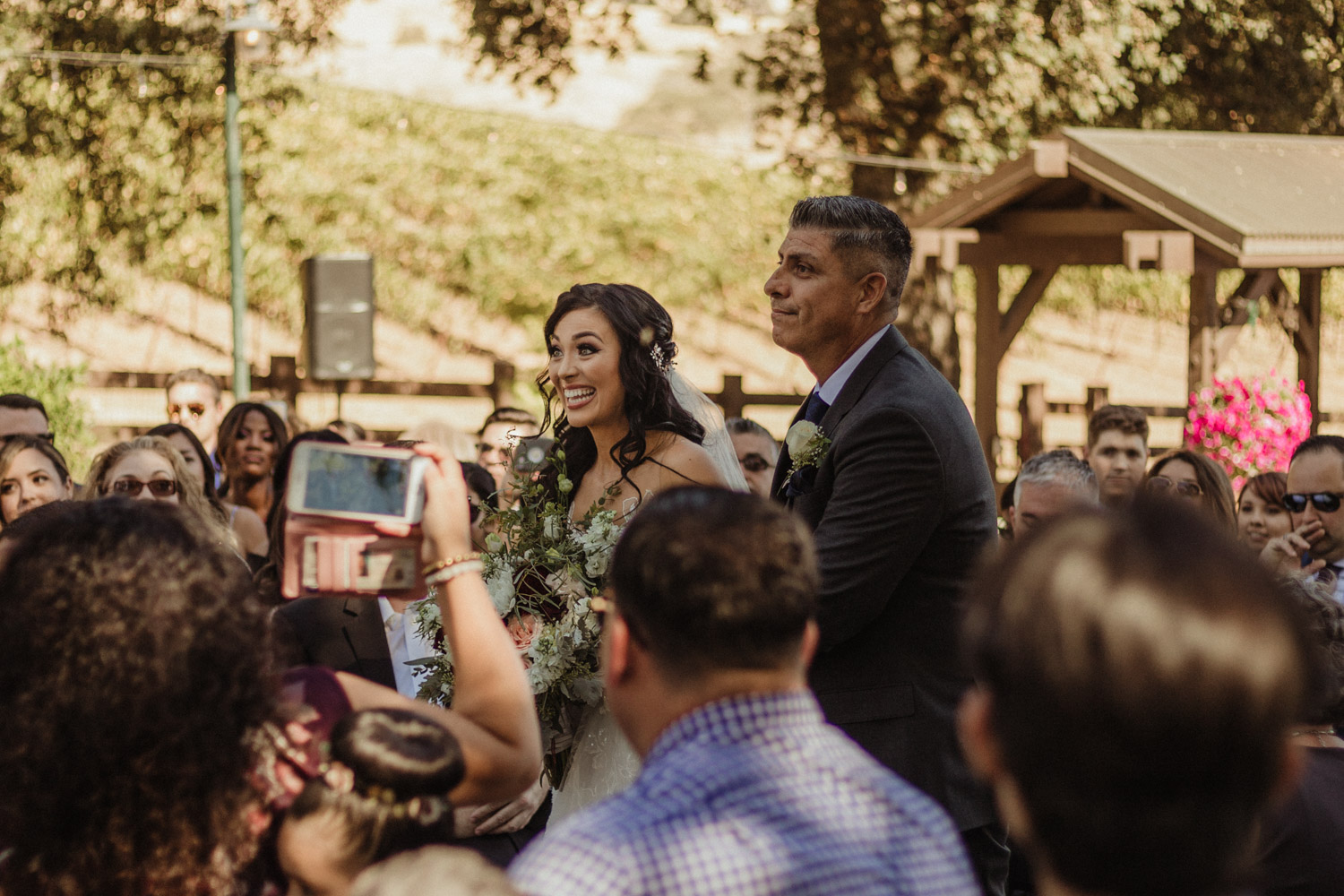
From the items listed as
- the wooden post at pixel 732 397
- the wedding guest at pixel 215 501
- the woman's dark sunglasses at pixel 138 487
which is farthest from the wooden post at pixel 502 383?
the woman's dark sunglasses at pixel 138 487

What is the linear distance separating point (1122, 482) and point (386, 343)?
70.8ft

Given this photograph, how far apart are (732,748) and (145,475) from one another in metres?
4.25

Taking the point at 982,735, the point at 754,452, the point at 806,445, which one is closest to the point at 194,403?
the point at 754,452

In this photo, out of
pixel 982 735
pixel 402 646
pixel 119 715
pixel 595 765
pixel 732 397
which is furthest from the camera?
pixel 732 397

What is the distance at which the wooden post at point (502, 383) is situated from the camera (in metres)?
13.4

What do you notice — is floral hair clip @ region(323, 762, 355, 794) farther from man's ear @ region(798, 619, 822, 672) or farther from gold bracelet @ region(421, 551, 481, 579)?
man's ear @ region(798, 619, 822, 672)

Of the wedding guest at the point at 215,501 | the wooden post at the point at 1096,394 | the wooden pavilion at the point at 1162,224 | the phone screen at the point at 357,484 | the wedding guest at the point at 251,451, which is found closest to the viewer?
the phone screen at the point at 357,484

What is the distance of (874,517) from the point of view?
10.3 ft

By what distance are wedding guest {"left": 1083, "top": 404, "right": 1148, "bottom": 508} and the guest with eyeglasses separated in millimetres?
1550

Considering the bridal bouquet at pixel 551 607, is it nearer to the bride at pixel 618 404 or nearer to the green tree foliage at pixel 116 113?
the bride at pixel 618 404

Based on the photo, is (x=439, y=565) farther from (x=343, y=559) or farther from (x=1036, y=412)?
(x=1036, y=412)

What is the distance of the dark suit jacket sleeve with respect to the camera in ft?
10.1

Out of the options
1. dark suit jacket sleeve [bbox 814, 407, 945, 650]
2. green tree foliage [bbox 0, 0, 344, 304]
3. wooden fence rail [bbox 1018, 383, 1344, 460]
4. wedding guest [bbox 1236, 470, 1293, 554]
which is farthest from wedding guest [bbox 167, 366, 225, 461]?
wooden fence rail [bbox 1018, 383, 1344, 460]

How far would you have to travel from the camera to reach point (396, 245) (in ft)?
85.5
